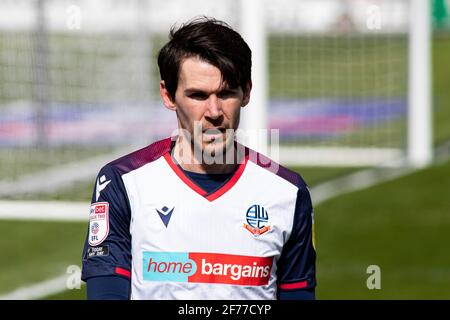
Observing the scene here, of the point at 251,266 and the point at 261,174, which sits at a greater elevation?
the point at 261,174

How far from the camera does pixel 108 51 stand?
1271cm

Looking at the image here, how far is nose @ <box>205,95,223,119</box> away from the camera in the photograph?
3854 millimetres

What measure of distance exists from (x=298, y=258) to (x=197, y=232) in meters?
0.37

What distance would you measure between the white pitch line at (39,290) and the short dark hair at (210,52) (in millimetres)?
5290

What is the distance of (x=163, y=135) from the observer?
12508 millimetres

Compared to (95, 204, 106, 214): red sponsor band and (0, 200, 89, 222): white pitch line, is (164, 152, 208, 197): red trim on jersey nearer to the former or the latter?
(95, 204, 106, 214): red sponsor band

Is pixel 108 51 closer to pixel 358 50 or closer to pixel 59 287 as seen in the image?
pixel 59 287

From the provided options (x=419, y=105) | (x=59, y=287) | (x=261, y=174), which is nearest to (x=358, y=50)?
(x=419, y=105)

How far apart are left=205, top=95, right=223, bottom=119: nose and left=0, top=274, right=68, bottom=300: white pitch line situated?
214 inches

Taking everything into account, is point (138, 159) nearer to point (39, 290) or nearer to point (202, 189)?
point (202, 189)

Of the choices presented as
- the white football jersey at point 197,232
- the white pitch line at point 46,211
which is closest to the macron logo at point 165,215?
the white football jersey at point 197,232
